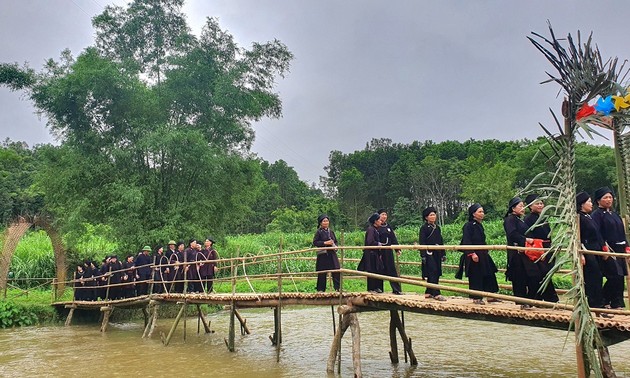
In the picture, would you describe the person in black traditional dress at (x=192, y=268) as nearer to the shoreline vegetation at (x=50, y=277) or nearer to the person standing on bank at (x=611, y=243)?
the shoreline vegetation at (x=50, y=277)

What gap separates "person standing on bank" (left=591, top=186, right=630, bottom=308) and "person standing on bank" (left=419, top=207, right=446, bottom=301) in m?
2.40

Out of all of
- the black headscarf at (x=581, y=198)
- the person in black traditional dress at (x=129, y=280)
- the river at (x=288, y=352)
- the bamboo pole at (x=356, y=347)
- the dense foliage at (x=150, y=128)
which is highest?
the dense foliage at (x=150, y=128)

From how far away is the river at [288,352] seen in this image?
9672 millimetres

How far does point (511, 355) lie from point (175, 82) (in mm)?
14287

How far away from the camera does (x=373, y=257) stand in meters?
9.20

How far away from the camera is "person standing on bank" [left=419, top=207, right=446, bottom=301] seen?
8.62m

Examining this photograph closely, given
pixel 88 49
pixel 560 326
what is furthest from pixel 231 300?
pixel 88 49

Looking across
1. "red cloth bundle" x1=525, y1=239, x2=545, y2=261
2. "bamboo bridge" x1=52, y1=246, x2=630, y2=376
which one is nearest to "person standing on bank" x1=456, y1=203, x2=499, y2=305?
"bamboo bridge" x1=52, y1=246, x2=630, y2=376

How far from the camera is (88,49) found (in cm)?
1855

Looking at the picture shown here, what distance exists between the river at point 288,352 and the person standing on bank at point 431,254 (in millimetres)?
1696

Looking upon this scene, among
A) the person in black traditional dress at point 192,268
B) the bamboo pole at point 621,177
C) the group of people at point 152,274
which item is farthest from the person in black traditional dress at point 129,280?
Result: the bamboo pole at point 621,177

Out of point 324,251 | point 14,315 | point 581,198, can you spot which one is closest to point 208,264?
point 324,251

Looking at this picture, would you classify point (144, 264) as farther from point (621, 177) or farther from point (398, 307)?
point (621, 177)

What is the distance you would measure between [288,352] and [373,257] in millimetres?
3788
